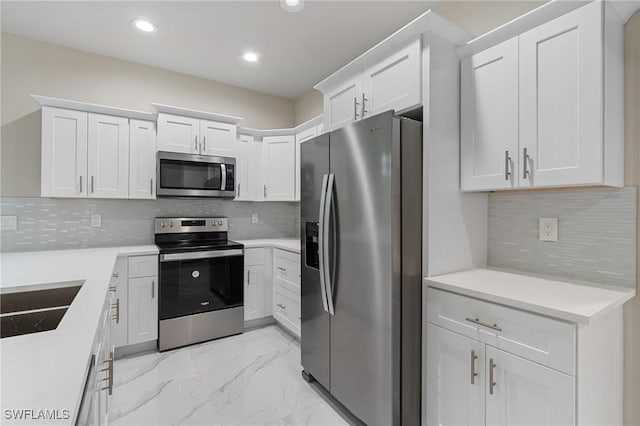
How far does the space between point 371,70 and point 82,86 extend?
2653 millimetres

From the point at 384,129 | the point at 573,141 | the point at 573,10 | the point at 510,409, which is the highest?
the point at 573,10

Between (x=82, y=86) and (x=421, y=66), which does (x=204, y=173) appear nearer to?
(x=82, y=86)

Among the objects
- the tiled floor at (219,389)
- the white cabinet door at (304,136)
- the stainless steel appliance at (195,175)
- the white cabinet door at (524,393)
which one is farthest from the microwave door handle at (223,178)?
the white cabinet door at (524,393)

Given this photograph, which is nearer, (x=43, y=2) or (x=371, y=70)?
(x=371, y=70)

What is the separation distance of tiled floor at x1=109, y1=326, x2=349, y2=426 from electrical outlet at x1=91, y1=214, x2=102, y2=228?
124 centimetres

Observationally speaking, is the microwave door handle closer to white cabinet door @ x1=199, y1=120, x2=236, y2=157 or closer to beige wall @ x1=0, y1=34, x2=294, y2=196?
white cabinet door @ x1=199, y1=120, x2=236, y2=157

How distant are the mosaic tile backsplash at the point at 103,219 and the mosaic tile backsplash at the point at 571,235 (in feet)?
8.81

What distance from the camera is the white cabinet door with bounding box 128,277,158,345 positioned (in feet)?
8.69

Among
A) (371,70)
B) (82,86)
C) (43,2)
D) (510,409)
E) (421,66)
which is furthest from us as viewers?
(82,86)

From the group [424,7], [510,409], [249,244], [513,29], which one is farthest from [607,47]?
[249,244]

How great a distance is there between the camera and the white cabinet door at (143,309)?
2.65 meters

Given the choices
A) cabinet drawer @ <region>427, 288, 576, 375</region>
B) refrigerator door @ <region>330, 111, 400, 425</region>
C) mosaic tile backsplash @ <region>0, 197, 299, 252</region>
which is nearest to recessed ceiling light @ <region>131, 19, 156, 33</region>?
mosaic tile backsplash @ <region>0, 197, 299, 252</region>

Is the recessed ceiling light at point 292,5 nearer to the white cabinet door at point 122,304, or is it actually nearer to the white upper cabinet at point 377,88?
the white upper cabinet at point 377,88

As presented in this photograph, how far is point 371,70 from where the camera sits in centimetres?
200
